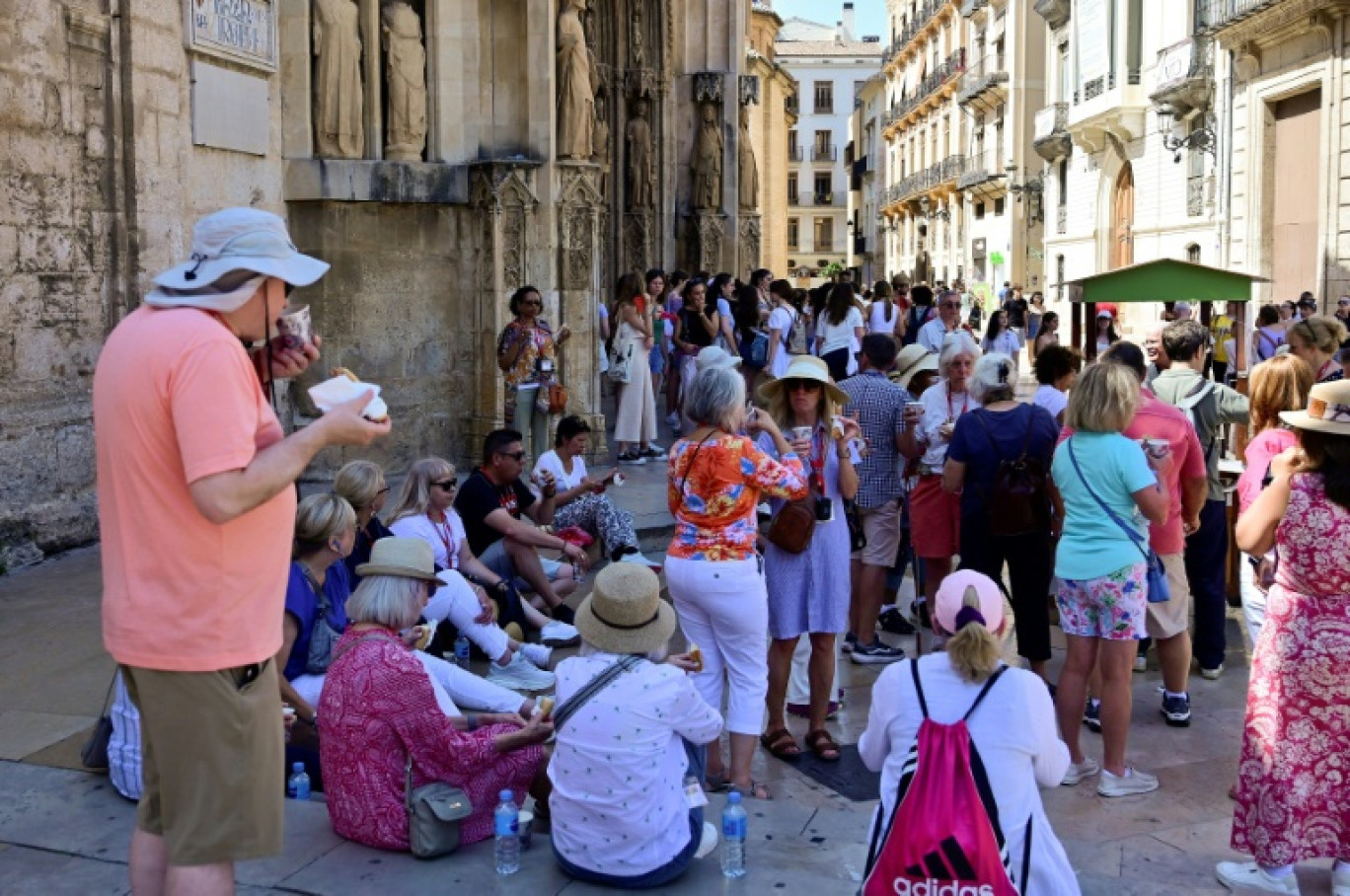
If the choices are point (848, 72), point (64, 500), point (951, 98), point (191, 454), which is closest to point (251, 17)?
point (64, 500)

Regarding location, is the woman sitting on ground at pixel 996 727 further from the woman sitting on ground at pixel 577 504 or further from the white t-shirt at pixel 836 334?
the white t-shirt at pixel 836 334

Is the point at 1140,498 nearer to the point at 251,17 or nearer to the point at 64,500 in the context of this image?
the point at 64,500

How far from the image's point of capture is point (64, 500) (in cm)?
834

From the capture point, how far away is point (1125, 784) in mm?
5496

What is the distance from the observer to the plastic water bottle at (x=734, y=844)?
163 inches

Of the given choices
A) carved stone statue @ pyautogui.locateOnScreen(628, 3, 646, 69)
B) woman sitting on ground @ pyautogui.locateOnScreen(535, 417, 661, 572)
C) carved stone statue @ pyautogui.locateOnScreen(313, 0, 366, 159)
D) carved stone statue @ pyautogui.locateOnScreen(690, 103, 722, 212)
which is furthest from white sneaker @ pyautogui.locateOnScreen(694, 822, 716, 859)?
carved stone statue @ pyautogui.locateOnScreen(690, 103, 722, 212)

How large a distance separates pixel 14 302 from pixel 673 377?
7.57 metres

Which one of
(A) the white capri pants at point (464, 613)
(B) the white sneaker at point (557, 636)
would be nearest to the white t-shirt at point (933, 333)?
(B) the white sneaker at point (557, 636)

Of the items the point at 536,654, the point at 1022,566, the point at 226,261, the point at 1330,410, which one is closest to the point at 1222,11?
the point at 1022,566

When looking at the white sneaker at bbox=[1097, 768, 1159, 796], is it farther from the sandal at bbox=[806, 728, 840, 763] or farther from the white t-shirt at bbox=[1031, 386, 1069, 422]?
the white t-shirt at bbox=[1031, 386, 1069, 422]

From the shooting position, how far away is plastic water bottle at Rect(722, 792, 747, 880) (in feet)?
13.6

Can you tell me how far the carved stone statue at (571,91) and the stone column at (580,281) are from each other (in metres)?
0.18

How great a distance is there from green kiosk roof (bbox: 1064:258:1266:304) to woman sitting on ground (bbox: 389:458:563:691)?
16.6 ft

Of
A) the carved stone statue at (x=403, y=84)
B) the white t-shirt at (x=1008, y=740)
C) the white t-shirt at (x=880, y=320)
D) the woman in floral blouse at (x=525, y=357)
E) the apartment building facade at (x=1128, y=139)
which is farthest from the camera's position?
the apartment building facade at (x=1128, y=139)
